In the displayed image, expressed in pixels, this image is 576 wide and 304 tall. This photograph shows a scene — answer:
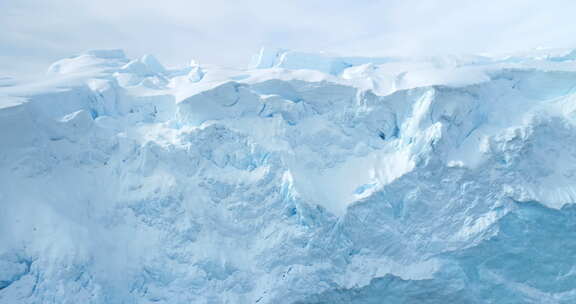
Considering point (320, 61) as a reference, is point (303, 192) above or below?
below

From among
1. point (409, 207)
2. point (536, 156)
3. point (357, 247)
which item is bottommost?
point (357, 247)

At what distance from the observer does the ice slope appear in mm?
11211

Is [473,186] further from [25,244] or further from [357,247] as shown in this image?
[25,244]

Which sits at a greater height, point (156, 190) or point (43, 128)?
point (43, 128)

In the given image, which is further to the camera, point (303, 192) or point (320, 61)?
point (320, 61)

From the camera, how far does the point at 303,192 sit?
11.8 m

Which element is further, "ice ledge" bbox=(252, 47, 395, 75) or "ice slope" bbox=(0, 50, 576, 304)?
"ice ledge" bbox=(252, 47, 395, 75)

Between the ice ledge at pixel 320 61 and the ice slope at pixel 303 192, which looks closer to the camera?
the ice slope at pixel 303 192

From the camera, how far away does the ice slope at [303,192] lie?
1121 centimetres

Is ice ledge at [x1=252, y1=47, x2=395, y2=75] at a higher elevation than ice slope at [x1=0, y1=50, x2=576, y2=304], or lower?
higher

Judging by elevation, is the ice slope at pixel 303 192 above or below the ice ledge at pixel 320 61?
below

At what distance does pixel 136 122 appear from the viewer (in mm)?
13977

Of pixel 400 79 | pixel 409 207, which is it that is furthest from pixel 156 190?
pixel 400 79

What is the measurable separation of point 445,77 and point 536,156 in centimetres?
332
